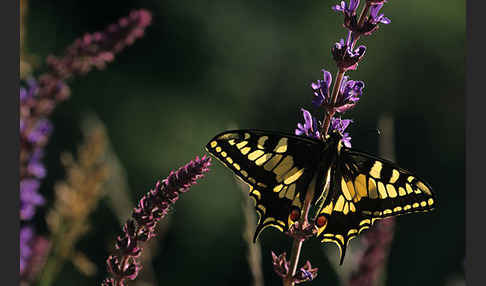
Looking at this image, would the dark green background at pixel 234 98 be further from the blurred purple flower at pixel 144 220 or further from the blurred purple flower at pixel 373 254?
the blurred purple flower at pixel 144 220

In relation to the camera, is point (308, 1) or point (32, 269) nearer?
point (32, 269)

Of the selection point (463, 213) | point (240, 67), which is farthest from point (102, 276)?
point (463, 213)

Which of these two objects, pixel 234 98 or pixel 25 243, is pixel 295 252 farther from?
pixel 234 98

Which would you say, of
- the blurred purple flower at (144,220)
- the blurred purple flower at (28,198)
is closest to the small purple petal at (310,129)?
the blurred purple flower at (144,220)

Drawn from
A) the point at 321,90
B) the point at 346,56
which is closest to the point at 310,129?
the point at 321,90

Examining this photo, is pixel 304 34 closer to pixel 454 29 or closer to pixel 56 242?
pixel 454 29

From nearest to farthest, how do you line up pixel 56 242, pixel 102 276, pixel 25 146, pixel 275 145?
pixel 25 146, pixel 56 242, pixel 275 145, pixel 102 276
